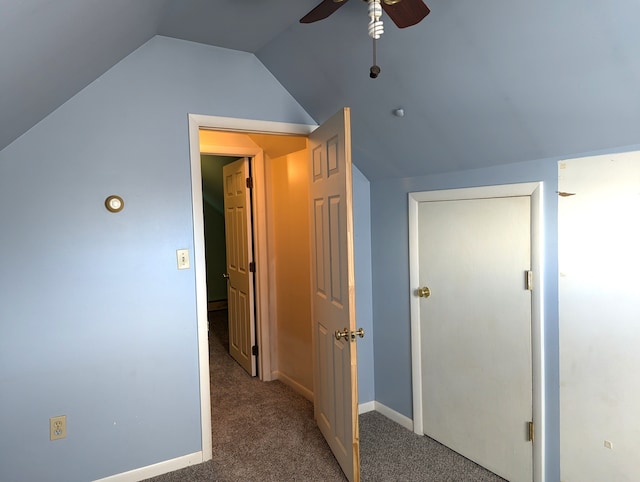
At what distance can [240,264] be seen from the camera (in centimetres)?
402

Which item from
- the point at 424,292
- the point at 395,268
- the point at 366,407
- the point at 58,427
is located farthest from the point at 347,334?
the point at 58,427

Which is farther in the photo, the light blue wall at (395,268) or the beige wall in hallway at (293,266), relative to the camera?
the beige wall in hallway at (293,266)

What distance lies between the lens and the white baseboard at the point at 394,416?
2883 millimetres

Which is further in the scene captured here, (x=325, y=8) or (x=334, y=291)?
(x=334, y=291)

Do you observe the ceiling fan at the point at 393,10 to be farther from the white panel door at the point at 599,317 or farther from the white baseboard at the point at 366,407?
the white baseboard at the point at 366,407

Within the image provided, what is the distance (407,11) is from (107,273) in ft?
6.28

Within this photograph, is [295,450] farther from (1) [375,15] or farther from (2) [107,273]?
(1) [375,15]

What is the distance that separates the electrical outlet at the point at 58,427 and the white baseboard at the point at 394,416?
6.50 feet

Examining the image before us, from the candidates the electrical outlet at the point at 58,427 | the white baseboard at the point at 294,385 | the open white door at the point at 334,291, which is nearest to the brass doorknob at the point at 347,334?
the open white door at the point at 334,291

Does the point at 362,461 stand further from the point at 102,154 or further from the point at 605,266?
the point at 102,154

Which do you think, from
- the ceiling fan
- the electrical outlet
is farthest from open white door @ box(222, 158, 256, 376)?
the ceiling fan

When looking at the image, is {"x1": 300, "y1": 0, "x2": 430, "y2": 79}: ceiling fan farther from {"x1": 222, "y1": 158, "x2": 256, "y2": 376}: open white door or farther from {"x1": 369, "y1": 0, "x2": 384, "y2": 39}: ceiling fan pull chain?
{"x1": 222, "y1": 158, "x2": 256, "y2": 376}: open white door

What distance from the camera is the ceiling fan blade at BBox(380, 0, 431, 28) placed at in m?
1.36

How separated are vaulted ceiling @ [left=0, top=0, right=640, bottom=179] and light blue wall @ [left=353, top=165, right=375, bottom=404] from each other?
17.7 inches
